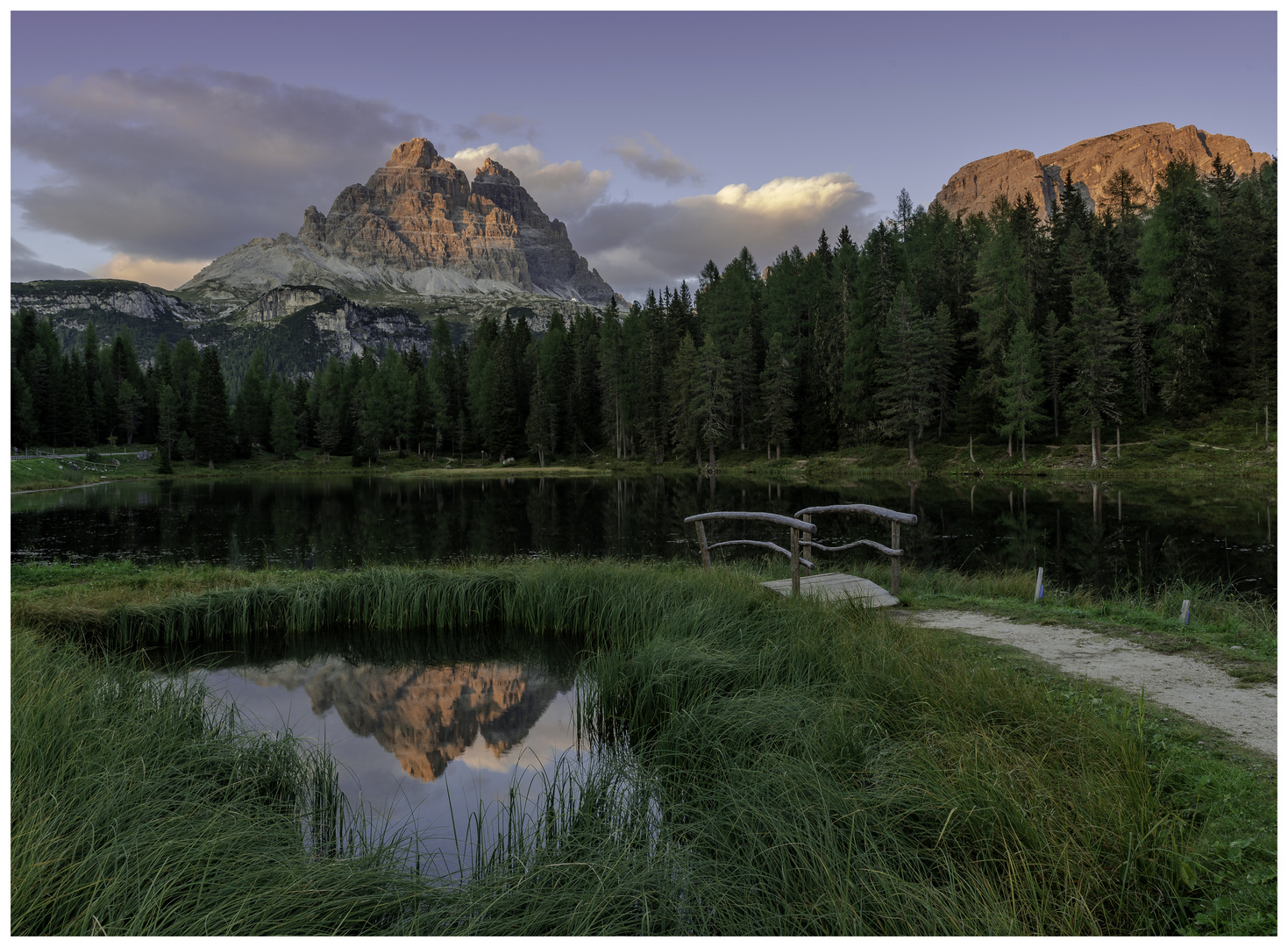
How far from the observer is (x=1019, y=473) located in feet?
136

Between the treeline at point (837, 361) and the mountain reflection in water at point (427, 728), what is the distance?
42568 mm

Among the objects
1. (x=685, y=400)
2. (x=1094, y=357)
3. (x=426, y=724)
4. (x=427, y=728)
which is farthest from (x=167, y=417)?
(x=1094, y=357)

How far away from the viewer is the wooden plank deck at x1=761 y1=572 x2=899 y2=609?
28.0 ft

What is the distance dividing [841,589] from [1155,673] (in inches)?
142

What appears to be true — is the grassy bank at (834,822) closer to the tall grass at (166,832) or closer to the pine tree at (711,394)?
the tall grass at (166,832)

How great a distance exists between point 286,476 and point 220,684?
6783 cm

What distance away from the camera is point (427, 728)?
22.9 ft

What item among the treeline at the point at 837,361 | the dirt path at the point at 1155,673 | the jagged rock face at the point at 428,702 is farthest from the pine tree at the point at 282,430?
the dirt path at the point at 1155,673

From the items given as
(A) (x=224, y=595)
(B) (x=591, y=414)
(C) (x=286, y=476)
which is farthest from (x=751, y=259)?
(A) (x=224, y=595)

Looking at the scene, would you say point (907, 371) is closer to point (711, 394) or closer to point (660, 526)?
point (711, 394)

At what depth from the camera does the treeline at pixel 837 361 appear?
139 ft

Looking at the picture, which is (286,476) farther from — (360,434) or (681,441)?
(681,441)

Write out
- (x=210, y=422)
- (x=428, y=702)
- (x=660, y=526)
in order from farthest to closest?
1. (x=210, y=422)
2. (x=660, y=526)
3. (x=428, y=702)

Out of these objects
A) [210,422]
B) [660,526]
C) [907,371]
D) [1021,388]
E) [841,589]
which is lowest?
[660,526]
